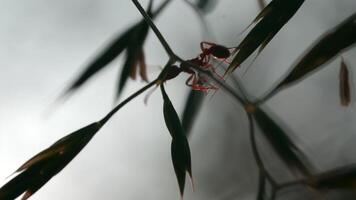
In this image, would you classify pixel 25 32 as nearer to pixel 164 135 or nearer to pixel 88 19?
pixel 88 19

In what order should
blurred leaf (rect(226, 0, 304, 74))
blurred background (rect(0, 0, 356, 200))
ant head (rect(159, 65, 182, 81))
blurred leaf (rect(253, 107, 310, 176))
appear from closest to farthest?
blurred leaf (rect(226, 0, 304, 74)) → ant head (rect(159, 65, 182, 81)) → blurred leaf (rect(253, 107, 310, 176)) → blurred background (rect(0, 0, 356, 200))

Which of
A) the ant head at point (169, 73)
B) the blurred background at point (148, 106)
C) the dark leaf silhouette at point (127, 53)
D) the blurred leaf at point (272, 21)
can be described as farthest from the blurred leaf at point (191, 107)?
the blurred leaf at point (272, 21)

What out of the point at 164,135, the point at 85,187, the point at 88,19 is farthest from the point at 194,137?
the point at 88,19

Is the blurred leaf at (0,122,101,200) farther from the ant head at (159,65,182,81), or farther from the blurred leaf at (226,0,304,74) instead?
the blurred leaf at (226,0,304,74)

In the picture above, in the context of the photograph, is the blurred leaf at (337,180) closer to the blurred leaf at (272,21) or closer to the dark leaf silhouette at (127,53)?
the blurred leaf at (272,21)

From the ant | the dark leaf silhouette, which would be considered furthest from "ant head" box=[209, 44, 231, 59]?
the dark leaf silhouette

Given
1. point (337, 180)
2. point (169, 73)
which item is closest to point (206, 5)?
point (169, 73)
